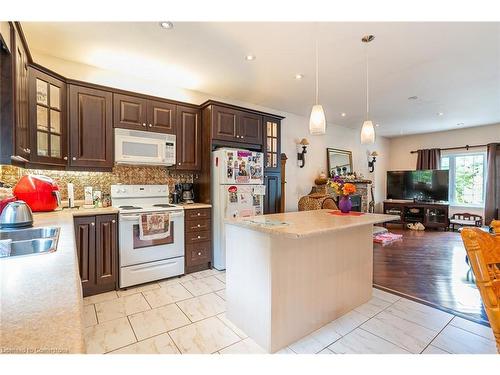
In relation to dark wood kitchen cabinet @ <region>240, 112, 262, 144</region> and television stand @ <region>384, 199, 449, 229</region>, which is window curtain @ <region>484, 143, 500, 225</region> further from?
dark wood kitchen cabinet @ <region>240, 112, 262, 144</region>

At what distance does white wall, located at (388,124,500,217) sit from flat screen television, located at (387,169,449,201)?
24.4 inches

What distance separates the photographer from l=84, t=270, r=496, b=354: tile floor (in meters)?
1.82

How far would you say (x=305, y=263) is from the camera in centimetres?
198

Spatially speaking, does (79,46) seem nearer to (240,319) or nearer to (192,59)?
(192,59)

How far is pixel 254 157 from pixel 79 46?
2.35 m

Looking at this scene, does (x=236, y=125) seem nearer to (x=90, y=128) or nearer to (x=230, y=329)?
(x=90, y=128)

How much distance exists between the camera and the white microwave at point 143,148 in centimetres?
298

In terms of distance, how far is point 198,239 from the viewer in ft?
10.9

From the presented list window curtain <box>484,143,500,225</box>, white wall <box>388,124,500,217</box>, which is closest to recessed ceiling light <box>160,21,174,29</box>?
window curtain <box>484,143,500,225</box>

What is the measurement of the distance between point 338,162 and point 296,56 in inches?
148

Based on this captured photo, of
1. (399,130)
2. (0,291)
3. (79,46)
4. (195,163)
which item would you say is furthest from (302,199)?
(0,291)

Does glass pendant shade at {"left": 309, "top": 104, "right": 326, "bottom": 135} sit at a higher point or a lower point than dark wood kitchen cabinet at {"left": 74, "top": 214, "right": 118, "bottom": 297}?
higher
